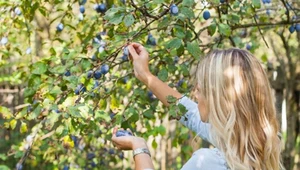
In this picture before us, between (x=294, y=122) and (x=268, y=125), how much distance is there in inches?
134

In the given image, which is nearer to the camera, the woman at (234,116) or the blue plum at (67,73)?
the woman at (234,116)

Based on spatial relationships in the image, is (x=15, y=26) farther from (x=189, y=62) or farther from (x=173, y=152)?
(x=173, y=152)

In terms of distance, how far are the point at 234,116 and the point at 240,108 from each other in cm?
3

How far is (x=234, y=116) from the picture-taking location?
6.58 ft

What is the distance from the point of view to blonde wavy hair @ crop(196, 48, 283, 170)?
6.56ft

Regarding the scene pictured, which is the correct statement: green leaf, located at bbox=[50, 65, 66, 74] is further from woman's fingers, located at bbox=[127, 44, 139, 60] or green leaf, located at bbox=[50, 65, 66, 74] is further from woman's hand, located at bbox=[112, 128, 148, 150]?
woman's hand, located at bbox=[112, 128, 148, 150]

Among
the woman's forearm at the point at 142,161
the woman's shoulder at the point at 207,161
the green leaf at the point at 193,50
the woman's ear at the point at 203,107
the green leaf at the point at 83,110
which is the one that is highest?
the green leaf at the point at 193,50

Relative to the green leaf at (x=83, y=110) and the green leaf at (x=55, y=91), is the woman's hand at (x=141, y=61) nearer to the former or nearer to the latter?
the green leaf at (x=83, y=110)

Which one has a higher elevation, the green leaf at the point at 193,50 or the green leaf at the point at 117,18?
the green leaf at the point at 117,18

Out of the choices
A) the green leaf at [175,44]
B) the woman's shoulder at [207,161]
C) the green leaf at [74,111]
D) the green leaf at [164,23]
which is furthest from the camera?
the green leaf at [164,23]

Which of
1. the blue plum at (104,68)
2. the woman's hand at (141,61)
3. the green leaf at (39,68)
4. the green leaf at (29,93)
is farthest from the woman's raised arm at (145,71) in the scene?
the green leaf at (29,93)

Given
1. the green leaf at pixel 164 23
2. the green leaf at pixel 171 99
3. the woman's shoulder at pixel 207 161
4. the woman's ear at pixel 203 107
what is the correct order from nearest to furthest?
the woman's shoulder at pixel 207 161 → the woman's ear at pixel 203 107 → the green leaf at pixel 171 99 → the green leaf at pixel 164 23

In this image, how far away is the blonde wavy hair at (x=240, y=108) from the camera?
6.56ft

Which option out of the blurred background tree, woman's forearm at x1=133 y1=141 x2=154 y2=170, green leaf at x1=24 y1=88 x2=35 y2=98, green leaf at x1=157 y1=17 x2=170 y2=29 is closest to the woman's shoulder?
woman's forearm at x1=133 y1=141 x2=154 y2=170
